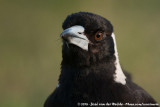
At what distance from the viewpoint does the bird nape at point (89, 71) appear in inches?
209

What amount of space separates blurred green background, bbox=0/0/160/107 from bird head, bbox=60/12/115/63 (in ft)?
9.65

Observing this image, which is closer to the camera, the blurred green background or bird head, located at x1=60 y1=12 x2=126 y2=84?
bird head, located at x1=60 y1=12 x2=126 y2=84

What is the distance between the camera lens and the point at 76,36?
211 inches

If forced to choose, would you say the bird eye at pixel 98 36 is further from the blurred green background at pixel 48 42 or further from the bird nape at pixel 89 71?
the blurred green background at pixel 48 42

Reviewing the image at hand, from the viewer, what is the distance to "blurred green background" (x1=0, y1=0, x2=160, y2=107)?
29.7 feet

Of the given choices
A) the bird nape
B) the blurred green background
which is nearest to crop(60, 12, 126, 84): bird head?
the bird nape

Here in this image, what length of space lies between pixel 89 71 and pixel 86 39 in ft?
1.14

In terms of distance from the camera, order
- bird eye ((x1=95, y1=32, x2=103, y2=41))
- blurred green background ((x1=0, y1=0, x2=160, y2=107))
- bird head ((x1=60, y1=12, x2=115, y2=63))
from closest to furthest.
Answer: bird head ((x1=60, y1=12, x2=115, y2=63)) < bird eye ((x1=95, y1=32, x2=103, y2=41)) < blurred green background ((x1=0, y1=0, x2=160, y2=107))

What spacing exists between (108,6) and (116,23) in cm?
58

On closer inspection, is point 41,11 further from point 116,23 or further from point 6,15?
point 116,23

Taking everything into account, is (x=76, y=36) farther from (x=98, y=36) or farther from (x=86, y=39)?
Answer: (x=98, y=36)

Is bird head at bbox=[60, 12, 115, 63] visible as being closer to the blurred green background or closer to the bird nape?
the bird nape

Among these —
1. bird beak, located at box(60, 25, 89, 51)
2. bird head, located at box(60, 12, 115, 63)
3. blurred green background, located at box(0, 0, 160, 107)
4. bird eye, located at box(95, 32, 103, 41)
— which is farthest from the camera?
blurred green background, located at box(0, 0, 160, 107)

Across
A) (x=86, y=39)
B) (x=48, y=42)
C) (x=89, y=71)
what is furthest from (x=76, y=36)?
(x=48, y=42)
